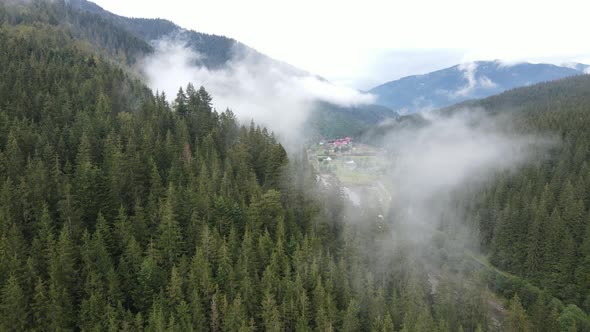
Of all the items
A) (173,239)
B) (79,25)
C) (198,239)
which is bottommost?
(198,239)

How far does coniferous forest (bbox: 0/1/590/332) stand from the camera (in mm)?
40500

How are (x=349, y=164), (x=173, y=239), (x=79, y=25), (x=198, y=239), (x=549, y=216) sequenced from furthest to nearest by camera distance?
(x=79, y=25) → (x=349, y=164) → (x=549, y=216) → (x=198, y=239) → (x=173, y=239)

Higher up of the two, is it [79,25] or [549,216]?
[79,25]

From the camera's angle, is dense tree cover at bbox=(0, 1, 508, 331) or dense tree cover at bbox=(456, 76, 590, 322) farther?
dense tree cover at bbox=(456, 76, 590, 322)

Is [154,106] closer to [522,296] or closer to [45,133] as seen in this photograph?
[45,133]

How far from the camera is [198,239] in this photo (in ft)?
159

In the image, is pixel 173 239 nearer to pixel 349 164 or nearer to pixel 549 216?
pixel 549 216

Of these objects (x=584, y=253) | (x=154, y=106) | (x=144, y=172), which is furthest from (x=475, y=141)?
(x=144, y=172)

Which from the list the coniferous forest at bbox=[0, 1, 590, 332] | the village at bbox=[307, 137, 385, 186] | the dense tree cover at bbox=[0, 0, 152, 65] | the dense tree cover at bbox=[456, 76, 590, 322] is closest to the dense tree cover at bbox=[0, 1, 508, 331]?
the coniferous forest at bbox=[0, 1, 590, 332]

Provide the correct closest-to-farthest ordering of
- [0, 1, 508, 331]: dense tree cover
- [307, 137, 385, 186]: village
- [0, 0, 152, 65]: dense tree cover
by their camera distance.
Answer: [0, 1, 508, 331]: dense tree cover < [0, 0, 152, 65]: dense tree cover < [307, 137, 385, 186]: village

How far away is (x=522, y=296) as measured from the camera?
69938 millimetres

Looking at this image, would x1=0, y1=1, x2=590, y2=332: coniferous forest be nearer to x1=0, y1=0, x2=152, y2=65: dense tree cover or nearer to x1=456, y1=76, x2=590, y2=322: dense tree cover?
x1=456, y1=76, x2=590, y2=322: dense tree cover

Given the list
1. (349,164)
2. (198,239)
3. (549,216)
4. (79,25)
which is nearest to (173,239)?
(198,239)

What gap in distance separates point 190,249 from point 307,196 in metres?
22.4
